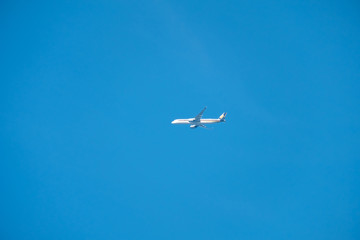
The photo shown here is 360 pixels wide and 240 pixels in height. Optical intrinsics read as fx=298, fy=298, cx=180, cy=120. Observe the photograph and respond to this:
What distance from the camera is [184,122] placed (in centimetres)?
6988

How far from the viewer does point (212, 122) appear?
7069 cm

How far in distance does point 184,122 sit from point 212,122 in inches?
264
